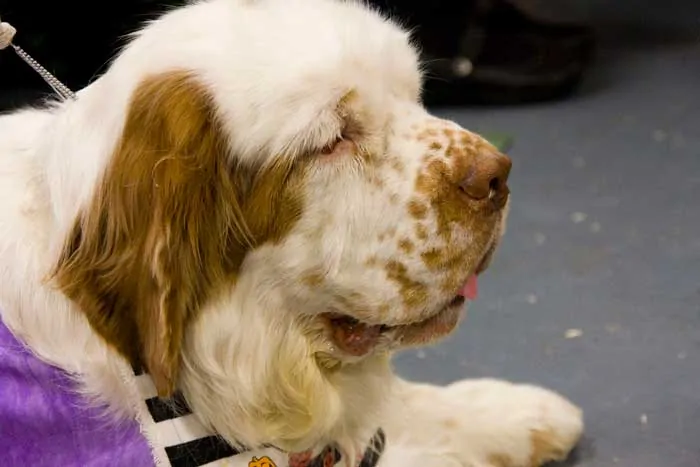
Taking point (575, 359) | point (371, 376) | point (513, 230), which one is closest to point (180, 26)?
point (371, 376)

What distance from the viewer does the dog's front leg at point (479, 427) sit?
1.43m

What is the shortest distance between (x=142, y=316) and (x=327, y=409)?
0.85 feet

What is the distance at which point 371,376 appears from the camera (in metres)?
1.24

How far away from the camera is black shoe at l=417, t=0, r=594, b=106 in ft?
9.76

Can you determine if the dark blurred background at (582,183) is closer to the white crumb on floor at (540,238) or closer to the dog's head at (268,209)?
the white crumb on floor at (540,238)

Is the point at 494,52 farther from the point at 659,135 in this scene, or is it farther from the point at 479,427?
the point at 479,427

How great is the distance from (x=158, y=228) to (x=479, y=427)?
0.67m

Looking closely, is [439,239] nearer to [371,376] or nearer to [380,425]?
[371,376]

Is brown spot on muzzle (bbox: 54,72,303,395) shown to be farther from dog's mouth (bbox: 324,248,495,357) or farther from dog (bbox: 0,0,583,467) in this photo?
dog's mouth (bbox: 324,248,495,357)

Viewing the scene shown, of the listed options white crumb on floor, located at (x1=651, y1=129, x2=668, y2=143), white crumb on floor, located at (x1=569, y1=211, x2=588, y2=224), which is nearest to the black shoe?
white crumb on floor, located at (x1=651, y1=129, x2=668, y2=143)

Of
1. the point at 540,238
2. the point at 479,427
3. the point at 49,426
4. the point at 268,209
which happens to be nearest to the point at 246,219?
the point at 268,209

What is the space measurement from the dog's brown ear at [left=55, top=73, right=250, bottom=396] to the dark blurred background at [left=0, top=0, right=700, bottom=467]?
401 millimetres

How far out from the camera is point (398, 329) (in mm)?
1144

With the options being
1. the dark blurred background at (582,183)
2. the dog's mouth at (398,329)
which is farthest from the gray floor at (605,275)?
the dog's mouth at (398,329)
